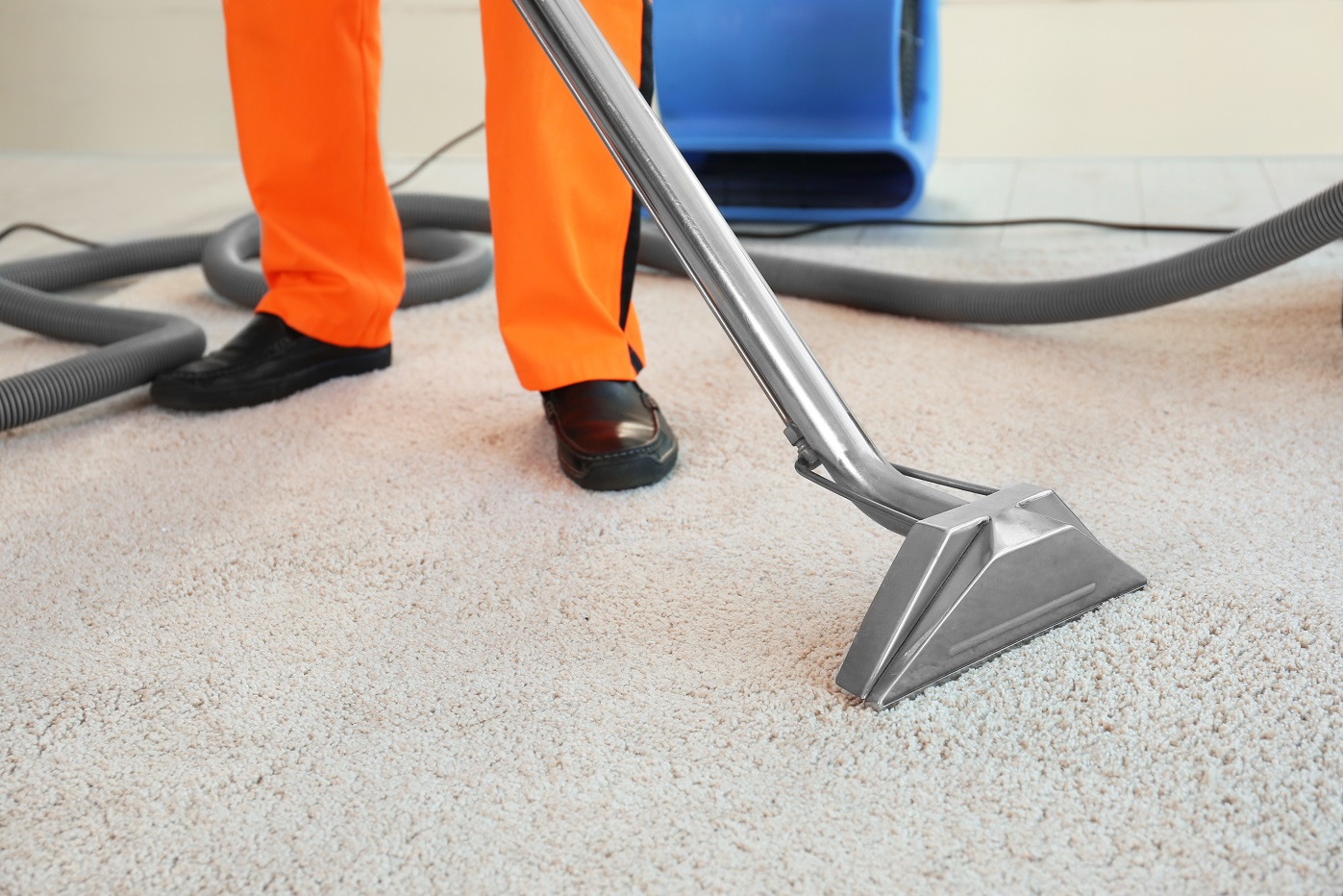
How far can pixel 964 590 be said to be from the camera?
25.9 inches

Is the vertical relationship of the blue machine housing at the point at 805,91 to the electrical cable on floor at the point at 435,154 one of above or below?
above

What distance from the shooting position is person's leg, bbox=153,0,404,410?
1.10 meters

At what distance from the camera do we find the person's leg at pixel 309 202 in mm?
1104

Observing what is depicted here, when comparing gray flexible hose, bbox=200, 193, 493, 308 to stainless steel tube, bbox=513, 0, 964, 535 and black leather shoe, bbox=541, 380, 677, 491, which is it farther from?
stainless steel tube, bbox=513, 0, 964, 535

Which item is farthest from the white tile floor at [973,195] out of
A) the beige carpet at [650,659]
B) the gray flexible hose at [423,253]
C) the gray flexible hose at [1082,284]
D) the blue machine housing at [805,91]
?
the beige carpet at [650,659]

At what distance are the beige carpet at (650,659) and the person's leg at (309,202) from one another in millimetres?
68

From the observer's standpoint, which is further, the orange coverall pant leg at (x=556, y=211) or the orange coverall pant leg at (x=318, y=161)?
the orange coverall pant leg at (x=318, y=161)

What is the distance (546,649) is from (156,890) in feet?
0.88

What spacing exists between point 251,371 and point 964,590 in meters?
0.84

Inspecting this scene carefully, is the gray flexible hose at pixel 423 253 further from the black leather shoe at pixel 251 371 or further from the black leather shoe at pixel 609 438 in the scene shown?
the black leather shoe at pixel 609 438

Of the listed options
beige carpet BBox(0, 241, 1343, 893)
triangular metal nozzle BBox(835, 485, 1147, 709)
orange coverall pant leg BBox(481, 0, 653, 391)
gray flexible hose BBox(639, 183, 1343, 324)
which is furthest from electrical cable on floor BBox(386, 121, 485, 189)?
triangular metal nozzle BBox(835, 485, 1147, 709)

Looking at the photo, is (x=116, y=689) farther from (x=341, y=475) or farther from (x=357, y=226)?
(x=357, y=226)

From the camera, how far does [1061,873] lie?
545 mm

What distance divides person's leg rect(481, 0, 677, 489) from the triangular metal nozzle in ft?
1.18
